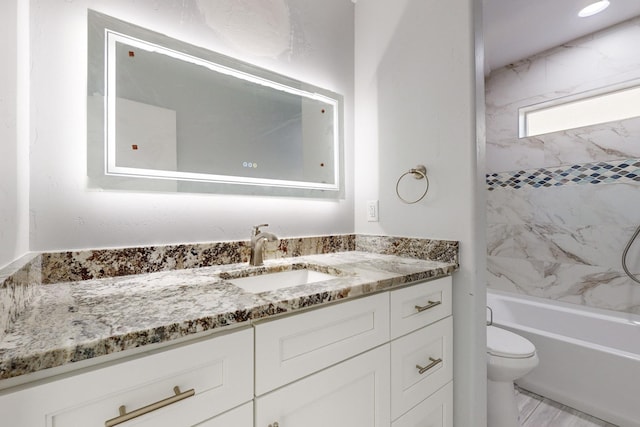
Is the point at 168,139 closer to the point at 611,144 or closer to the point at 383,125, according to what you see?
the point at 383,125

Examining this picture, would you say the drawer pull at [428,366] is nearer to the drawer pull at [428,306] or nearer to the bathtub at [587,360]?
the drawer pull at [428,306]

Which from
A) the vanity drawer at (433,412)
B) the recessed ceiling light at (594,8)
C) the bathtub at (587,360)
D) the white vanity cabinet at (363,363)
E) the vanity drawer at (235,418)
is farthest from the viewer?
the recessed ceiling light at (594,8)

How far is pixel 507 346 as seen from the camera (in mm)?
1503

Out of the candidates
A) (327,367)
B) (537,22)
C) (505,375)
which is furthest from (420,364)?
(537,22)

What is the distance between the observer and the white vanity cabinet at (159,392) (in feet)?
1.49

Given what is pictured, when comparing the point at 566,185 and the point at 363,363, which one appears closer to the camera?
the point at 363,363

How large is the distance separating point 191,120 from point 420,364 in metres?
1.30

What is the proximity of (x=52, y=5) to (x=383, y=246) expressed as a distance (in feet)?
5.24

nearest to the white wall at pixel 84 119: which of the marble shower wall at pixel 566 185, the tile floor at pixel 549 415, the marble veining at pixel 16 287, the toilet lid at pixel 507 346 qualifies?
the marble veining at pixel 16 287

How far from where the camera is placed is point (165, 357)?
56cm

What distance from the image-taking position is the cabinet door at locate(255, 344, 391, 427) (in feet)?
2.30

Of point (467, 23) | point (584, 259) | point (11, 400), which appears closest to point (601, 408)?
point (584, 259)

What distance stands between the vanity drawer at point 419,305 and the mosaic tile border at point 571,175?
189 centimetres

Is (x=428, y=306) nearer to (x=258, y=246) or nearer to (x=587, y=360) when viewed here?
(x=258, y=246)
